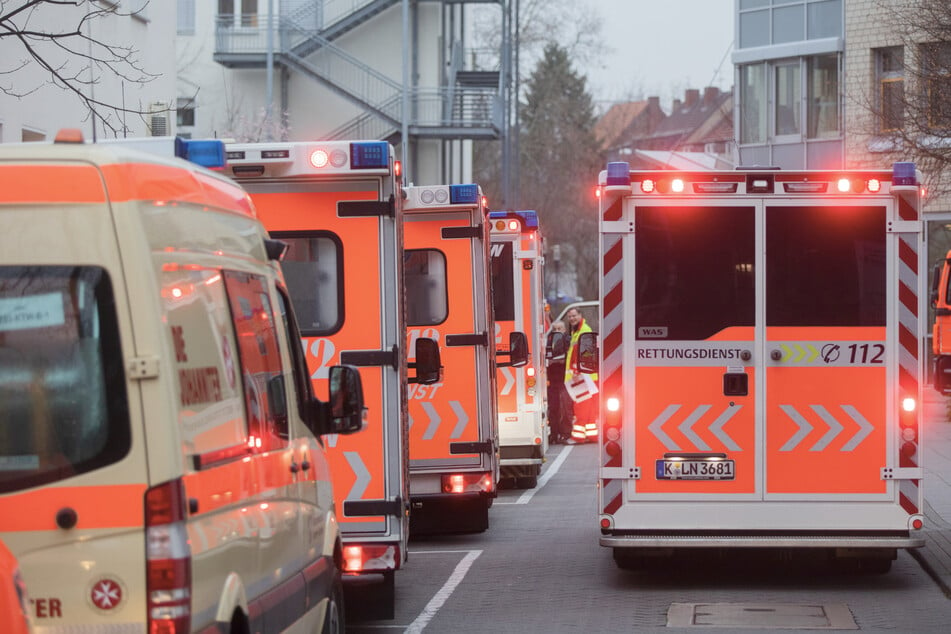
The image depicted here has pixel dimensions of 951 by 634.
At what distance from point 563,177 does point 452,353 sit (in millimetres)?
67623

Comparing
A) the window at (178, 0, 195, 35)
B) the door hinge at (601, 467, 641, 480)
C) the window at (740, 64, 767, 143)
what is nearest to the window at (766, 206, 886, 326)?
the door hinge at (601, 467, 641, 480)

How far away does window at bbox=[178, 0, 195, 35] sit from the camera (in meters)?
43.5

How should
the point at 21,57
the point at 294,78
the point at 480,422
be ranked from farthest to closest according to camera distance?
the point at 294,78 < the point at 21,57 < the point at 480,422

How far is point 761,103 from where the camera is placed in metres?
41.6

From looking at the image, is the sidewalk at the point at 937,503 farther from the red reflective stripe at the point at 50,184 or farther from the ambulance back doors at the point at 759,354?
the red reflective stripe at the point at 50,184

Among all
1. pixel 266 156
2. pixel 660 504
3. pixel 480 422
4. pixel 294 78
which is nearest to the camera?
pixel 266 156

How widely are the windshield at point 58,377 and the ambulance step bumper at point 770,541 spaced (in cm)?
642

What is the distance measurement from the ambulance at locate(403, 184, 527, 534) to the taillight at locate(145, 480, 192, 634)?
28.0 ft

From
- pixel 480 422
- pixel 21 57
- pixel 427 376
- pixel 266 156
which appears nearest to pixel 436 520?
pixel 480 422

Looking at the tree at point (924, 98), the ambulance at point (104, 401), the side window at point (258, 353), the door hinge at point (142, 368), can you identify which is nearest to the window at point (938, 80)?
the tree at point (924, 98)

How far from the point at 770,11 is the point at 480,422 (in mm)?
29479

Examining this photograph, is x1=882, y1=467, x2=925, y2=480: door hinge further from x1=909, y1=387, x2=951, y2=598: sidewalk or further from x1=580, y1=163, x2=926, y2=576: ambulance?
x1=909, y1=387, x2=951, y2=598: sidewalk

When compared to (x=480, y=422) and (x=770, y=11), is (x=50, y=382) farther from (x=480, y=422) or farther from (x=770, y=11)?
(x=770, y=11)

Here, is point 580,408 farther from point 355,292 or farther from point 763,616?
point 355,292
